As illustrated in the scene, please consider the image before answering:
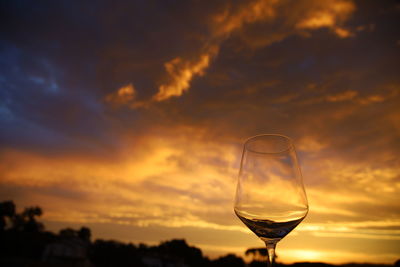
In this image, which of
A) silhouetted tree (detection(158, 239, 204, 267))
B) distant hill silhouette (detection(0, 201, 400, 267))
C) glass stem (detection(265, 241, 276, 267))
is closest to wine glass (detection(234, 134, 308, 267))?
glass stem (detection(265, 241, 276, 267))

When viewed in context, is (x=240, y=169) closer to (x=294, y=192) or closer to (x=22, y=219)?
(x=294, y=192)

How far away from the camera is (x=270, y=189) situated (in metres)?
1.11

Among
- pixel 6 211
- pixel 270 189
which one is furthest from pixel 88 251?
pixel 270 189

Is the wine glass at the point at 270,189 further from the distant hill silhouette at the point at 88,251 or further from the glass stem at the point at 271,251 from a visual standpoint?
the distant hill silhouette at the point at 88,251

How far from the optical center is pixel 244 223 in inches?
44.4

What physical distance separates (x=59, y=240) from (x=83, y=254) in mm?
3784

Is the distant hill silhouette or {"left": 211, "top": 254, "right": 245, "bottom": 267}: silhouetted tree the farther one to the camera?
{"left": 211, "top": 254, "right": 245, "bottom": 267}: silhouetted tree

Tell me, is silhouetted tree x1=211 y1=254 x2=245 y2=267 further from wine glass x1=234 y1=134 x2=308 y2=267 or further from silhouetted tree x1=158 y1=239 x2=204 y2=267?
wine glass x1=234 y1=134 x2=308 y2=267

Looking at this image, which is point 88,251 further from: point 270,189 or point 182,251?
point 270,189

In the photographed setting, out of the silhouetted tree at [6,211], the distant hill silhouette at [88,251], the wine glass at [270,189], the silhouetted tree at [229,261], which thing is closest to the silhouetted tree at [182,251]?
the distant hill silhouette at [88,251]

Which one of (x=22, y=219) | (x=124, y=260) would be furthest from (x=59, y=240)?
(x=22, y=219)

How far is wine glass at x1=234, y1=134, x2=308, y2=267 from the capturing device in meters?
1.04

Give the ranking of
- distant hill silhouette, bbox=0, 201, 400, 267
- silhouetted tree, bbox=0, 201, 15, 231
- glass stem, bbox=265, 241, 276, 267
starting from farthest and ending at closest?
silhouetted tree, bbox=0, 201, 15, 231, distant hill silhouette, bbox=0, 201, 400, 267, glass stem, bbox=265, 241, 276, 267

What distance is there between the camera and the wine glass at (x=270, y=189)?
3.41ft
